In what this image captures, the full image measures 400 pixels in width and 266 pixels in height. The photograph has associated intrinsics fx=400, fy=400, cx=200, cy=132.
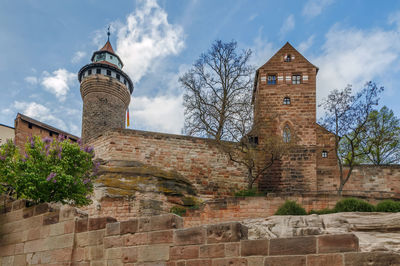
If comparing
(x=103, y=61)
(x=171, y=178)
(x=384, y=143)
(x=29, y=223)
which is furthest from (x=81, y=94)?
(x=29, y=223)

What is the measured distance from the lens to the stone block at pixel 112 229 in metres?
7.76

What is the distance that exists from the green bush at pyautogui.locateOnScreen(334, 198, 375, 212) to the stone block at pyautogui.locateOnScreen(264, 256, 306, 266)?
34.4 ft

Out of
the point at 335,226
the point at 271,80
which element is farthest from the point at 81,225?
the point at 271,80

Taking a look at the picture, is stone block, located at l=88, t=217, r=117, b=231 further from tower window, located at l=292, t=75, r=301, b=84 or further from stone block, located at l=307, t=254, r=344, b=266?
tower window, located at l=292, t=75, r=301, b=84

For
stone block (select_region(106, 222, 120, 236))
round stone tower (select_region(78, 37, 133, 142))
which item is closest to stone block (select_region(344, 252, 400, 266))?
stone block (select_region(106, 222, 120, 236))

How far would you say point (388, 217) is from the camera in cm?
1268

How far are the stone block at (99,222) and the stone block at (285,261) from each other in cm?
354

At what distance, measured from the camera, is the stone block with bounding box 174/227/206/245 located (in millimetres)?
6707

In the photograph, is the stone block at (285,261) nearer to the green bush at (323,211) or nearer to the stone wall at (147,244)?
the stone wall at (147,244)

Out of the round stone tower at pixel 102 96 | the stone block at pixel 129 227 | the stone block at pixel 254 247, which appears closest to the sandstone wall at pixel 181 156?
the round stone tower at pixel 102 96

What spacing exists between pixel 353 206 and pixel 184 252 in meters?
10.6

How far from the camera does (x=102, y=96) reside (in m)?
34.3

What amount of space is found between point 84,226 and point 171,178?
1064cm

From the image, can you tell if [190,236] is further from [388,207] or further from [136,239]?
[388,207]
